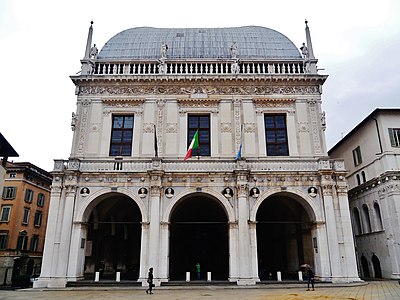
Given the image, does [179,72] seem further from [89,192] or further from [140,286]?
[140,286]

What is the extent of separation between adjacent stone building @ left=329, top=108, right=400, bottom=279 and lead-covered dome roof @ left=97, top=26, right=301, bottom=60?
952 cm

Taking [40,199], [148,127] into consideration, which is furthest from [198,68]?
[40,199]

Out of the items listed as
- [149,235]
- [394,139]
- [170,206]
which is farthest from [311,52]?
[149,235]

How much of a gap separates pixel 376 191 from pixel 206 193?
15.3m

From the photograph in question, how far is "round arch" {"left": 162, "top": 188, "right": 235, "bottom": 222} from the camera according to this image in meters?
22.2

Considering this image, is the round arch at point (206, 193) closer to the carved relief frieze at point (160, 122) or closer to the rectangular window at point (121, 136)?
the carved relief frieze at point (160, 122)

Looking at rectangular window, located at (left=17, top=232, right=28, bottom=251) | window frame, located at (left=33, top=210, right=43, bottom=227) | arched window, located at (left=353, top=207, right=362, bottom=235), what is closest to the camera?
arched window, located at (left=353, top=207, right=362, bottom=235)

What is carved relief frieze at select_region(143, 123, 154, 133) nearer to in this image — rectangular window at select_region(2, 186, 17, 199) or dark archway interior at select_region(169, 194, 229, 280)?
dark archway interior at select_region(169, 194, 229, 280)

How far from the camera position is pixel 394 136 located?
91.0 feet

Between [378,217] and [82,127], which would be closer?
[82,127]

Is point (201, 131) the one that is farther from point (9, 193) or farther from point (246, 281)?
point (9, 193)

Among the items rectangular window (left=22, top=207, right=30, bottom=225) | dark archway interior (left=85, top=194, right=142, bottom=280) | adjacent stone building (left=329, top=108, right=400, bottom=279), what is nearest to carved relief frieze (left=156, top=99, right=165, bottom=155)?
dark archway interior (left=85, top=194, right=142, bottom=280)

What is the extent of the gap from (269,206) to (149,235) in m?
11.6

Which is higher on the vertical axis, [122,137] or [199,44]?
[199,44]
